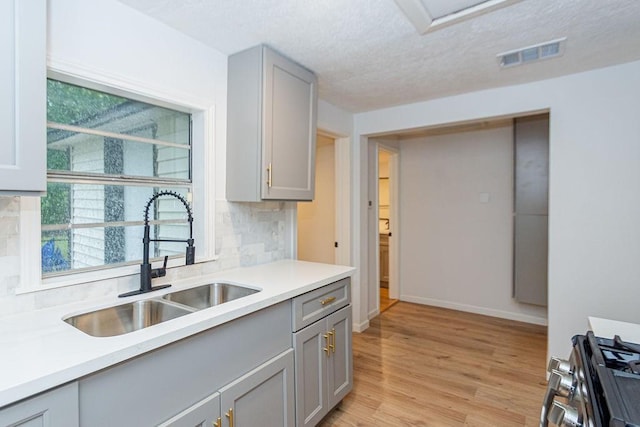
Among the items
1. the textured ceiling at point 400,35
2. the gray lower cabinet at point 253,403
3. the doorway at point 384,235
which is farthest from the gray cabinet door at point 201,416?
the doorway at point 384,235

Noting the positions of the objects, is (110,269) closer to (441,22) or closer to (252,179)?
(252,179)

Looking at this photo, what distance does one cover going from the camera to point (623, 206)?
2.22 m

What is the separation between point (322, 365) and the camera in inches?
73.7

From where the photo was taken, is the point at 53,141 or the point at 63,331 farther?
the point at 53,141

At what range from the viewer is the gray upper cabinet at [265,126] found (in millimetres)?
1923

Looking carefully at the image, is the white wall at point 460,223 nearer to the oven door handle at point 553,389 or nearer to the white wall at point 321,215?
the white wall at point 321,215

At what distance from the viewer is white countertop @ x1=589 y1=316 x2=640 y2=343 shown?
1184 mm

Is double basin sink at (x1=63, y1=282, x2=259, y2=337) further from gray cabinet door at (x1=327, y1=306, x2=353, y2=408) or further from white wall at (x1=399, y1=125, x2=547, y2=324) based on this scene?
white wall at (x1=399, y1=125, x2=547, y2=324)

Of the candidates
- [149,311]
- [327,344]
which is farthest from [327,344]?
[149,311]

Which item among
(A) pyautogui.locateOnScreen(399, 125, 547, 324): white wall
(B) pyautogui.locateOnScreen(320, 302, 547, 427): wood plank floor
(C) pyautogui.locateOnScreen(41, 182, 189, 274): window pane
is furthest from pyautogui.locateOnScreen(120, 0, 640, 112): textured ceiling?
(B) pyautogui.locateOnScreen(320, 302, 547, 427): wood plank floor

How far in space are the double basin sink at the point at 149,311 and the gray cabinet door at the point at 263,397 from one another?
0.38m

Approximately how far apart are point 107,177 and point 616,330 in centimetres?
229

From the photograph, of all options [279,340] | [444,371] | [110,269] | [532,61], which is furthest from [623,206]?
[110,269]

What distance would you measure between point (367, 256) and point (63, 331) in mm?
2892
